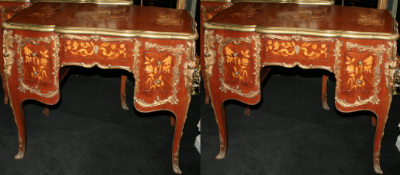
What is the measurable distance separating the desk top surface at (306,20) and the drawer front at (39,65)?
0.82 meters

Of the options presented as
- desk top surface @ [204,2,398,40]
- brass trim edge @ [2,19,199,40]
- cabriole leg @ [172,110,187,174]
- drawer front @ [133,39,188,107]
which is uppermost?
desk top surface @ [204,2,398,40]

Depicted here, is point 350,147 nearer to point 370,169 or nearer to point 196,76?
point 370,169

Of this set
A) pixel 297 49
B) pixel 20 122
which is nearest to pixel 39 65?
pixel 20 122

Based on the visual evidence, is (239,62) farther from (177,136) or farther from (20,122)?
(20,122)

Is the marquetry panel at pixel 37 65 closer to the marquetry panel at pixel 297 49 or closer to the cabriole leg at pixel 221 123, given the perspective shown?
the cabriole leg at pixel 221 123

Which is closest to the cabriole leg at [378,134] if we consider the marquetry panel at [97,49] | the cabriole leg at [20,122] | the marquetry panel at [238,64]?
the marquetry panel at [238,64]

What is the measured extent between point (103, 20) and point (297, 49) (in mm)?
1046

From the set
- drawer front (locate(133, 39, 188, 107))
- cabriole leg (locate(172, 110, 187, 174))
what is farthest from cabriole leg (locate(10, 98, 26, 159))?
cabriole leg (locate(172, 110, 187, 174))

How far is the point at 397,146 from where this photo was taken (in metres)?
2.56

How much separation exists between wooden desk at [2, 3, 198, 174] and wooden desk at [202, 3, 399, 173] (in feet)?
0.75

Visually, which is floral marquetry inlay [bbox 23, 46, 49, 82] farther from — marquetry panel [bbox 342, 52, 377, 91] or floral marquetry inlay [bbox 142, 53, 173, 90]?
marquetry panel [bbox 342, 52, 377, 91]

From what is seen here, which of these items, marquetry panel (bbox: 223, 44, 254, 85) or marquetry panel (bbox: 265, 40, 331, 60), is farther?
marquetry panel (bbox: 223, 44, 254, 85)

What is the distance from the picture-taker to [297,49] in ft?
6.80

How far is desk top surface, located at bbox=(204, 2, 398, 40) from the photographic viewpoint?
2.03 meters
